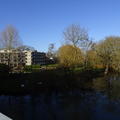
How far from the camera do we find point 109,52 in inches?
2564

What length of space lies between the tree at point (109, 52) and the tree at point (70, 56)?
6845 millimetres

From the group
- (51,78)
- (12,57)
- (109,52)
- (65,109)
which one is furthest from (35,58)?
(65,109)

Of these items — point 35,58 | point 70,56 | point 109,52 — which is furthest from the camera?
point 35,58

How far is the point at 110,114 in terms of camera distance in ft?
63.9

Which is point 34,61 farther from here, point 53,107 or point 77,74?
point 53,107

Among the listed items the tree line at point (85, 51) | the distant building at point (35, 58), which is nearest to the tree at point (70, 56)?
the tree line at point (85, 51)

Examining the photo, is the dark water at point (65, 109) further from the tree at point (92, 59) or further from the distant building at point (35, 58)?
the distant building at point (35, 58)

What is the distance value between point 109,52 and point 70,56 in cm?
1096

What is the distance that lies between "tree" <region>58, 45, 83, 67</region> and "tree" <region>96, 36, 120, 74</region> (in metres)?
6.85

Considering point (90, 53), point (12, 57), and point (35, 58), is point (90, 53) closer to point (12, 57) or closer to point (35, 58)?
point (12, 57)

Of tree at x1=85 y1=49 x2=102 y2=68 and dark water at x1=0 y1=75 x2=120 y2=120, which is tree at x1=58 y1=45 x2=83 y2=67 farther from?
dark water at x1=0 y1=75 x2=120 y2=120

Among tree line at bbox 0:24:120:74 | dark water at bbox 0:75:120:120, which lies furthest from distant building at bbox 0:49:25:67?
dark water at bbox 0:75:120:120

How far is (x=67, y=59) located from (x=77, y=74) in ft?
13.9

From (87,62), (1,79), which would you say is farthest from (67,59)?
(1,79)
